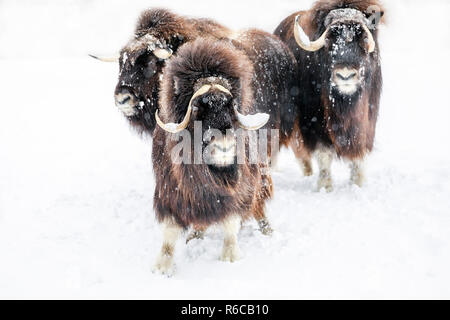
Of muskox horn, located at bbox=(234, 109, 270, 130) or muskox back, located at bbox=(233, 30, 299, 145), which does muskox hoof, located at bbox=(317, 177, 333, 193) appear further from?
muskox horn, located at bbox=(234, 109, 270, 130)

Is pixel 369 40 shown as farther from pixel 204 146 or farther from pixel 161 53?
pixel 204 146

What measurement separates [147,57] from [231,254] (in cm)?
217

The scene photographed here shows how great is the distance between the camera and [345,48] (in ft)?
15.5

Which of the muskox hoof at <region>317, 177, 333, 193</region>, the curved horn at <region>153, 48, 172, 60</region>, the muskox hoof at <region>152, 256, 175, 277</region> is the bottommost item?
the muskox hoof at <region>152, 256, 175, 277</region>

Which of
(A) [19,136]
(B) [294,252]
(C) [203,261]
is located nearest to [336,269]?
(B) [294,252]

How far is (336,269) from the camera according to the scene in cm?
372

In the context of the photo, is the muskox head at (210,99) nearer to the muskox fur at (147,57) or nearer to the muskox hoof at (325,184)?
the muskox fur at (147,57)

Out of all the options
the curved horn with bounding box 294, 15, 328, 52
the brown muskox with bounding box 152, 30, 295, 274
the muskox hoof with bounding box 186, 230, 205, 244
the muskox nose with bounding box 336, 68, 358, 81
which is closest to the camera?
the brown muskox with bounding box 152, 30, 295, 274

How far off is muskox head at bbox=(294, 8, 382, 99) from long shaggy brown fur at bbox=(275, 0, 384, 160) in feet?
0.13

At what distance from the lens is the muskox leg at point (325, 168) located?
557 cm

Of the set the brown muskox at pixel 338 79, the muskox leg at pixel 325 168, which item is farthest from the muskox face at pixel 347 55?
the muskox leg at pixel 325 168

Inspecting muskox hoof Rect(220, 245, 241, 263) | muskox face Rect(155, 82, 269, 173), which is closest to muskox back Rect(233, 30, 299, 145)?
muskox face Rect(155, 82, 269, 173)

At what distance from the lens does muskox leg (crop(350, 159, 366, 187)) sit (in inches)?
218

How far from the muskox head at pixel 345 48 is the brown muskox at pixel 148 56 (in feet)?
3.81
